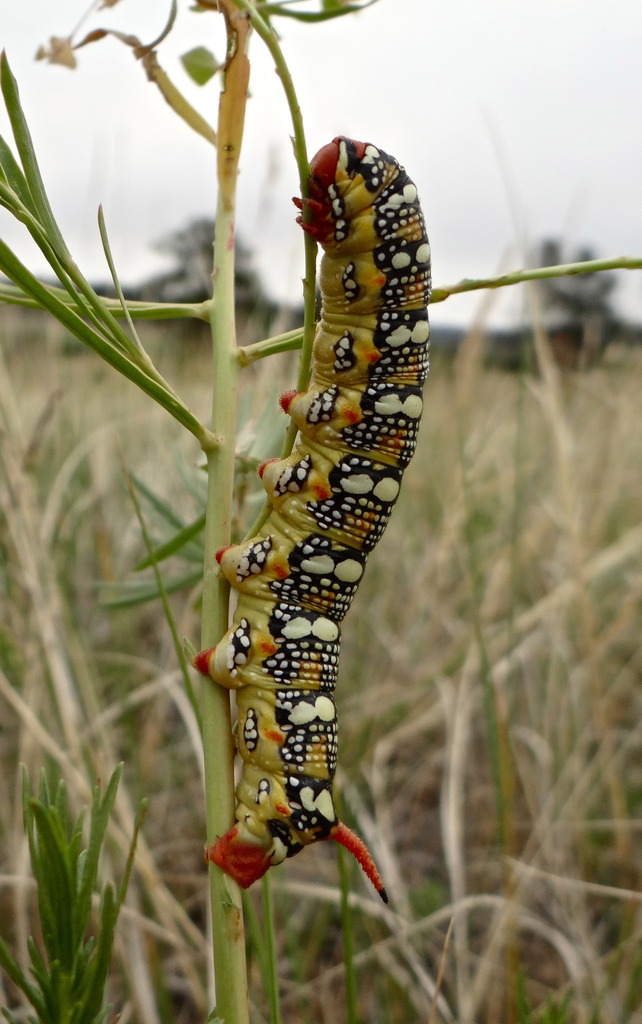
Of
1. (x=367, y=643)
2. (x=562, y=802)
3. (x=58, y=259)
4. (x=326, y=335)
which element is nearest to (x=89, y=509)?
(x=367, y=643)

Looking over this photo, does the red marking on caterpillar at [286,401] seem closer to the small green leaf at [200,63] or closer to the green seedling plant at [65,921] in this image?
the small green leaf at [200,63]

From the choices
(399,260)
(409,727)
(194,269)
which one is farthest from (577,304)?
(399,260)

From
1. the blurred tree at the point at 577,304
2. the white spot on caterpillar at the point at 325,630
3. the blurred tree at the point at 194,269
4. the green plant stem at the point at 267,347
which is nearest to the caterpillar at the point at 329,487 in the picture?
the white spot on caterpillar at the point at 325,630

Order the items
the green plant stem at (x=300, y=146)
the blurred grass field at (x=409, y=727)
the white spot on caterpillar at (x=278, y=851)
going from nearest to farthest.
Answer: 1. the green plant stem at (x=300, y=146)
2. the white spot on caterpillar at (x=278, y=851)
3. the blurred grass field at (x=409, y=727)

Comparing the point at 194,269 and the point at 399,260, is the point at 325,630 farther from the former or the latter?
the point at 194,269

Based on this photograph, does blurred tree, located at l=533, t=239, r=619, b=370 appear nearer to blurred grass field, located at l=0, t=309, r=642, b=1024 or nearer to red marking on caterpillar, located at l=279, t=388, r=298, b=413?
blurred grass field, located at l=0, t=309, r=642, b=1024

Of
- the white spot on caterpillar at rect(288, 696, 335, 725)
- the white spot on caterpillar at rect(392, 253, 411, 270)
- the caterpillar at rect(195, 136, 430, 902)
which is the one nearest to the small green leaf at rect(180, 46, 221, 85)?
the caterpillar at rect(195, 136, 430, 902)
